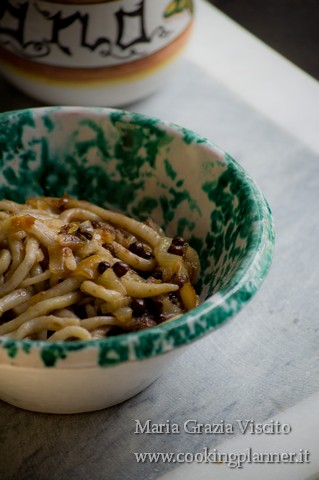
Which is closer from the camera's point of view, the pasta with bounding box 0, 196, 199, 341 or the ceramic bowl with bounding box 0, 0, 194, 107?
the pasta with bounding box 0, 196, 199, 341

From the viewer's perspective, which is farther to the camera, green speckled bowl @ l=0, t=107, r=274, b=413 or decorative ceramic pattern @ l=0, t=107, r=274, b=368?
decorative ceramic pattern @ l=0, t=107, r=274, b=368

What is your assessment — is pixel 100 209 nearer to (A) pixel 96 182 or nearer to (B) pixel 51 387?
(A) pixel 96 182

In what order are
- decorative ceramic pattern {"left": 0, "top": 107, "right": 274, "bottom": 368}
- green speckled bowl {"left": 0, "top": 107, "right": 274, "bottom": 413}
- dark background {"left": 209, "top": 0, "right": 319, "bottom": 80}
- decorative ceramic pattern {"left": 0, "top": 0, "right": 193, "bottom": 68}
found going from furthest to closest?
dark background {"left": 209, "top": 0, "right": 319, "bottom": 80}
decorative ceramic pattern {"left": 0, "top": 0, "right": 193, "bottom": 68}
decorative ceramic pattern {"left": 0, "top": 107, "right": 274, "bottom": 368}
green speckled bowl {"left": 0, "top": 107, "right": 274, "bottom": 413}

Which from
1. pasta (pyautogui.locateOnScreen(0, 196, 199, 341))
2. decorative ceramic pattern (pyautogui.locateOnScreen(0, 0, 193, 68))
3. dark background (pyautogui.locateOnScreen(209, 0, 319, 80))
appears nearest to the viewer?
pasta (pyautogui.locateOnScreen(0, 196, 199, 341))

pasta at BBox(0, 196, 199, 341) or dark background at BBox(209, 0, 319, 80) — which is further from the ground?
dark background at BBox(209, 0, 319, 80)

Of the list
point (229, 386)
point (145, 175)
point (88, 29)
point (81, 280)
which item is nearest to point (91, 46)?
point (88, 29)

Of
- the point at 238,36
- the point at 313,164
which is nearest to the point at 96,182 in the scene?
the point at 313,164

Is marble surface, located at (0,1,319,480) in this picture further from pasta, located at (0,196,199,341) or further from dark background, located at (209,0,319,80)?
dark background, located at (209,0,319,80)

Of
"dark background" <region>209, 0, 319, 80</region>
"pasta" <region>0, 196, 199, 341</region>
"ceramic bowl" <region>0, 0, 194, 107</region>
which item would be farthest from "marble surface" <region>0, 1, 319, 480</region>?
"dark background" <region>209, 0, 319, 80</region>

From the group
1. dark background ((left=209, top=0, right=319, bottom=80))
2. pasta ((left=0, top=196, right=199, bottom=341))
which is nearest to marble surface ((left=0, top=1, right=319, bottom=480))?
pasta ((left=0, top=196, right=199, bottom=341))

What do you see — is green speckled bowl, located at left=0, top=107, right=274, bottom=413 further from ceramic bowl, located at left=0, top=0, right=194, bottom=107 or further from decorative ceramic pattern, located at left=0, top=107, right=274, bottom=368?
ceramic bowl, located at left=0, top=0, right=194, bottom=107
